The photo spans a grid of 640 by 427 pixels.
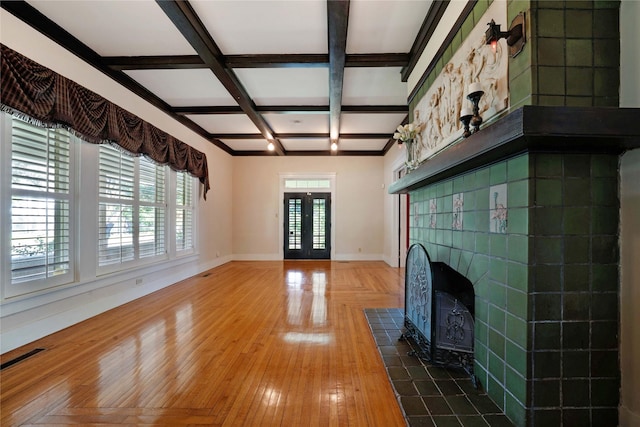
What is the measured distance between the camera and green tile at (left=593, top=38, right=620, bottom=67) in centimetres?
135

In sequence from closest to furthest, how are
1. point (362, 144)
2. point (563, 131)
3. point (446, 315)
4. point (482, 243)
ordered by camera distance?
1. point (563, 131)
2. point (482, 243)
3. point (446, 315)
4. point (362, 144)

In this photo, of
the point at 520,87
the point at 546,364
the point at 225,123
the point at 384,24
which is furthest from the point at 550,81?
the point at 225,123

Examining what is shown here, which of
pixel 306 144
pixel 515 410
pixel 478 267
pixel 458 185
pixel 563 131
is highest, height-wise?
pixel 306 144

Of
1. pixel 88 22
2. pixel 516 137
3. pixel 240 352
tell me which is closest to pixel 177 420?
pixel 240 352

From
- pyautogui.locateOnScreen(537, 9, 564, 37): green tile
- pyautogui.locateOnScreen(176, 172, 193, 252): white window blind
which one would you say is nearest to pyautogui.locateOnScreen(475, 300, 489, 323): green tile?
pyautogui.locateOnScreen(537, 9, 564, 37): green tile

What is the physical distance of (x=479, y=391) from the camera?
1751mm

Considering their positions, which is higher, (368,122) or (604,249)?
(368,122)

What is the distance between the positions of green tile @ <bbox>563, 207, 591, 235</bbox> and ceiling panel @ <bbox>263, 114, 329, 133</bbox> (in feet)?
13.1

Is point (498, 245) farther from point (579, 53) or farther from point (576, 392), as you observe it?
point (579, 53)

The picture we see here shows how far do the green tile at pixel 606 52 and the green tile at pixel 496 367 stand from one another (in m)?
1.61

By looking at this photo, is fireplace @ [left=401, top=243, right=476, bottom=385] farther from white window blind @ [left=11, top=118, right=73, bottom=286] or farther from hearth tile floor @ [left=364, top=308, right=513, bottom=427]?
white window blind @ [left=11, top=118, right=73, bottom=286]

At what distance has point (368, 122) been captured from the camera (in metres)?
5.09

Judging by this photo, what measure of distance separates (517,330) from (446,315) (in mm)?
615

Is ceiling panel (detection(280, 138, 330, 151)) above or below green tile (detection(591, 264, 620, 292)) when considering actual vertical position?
above
